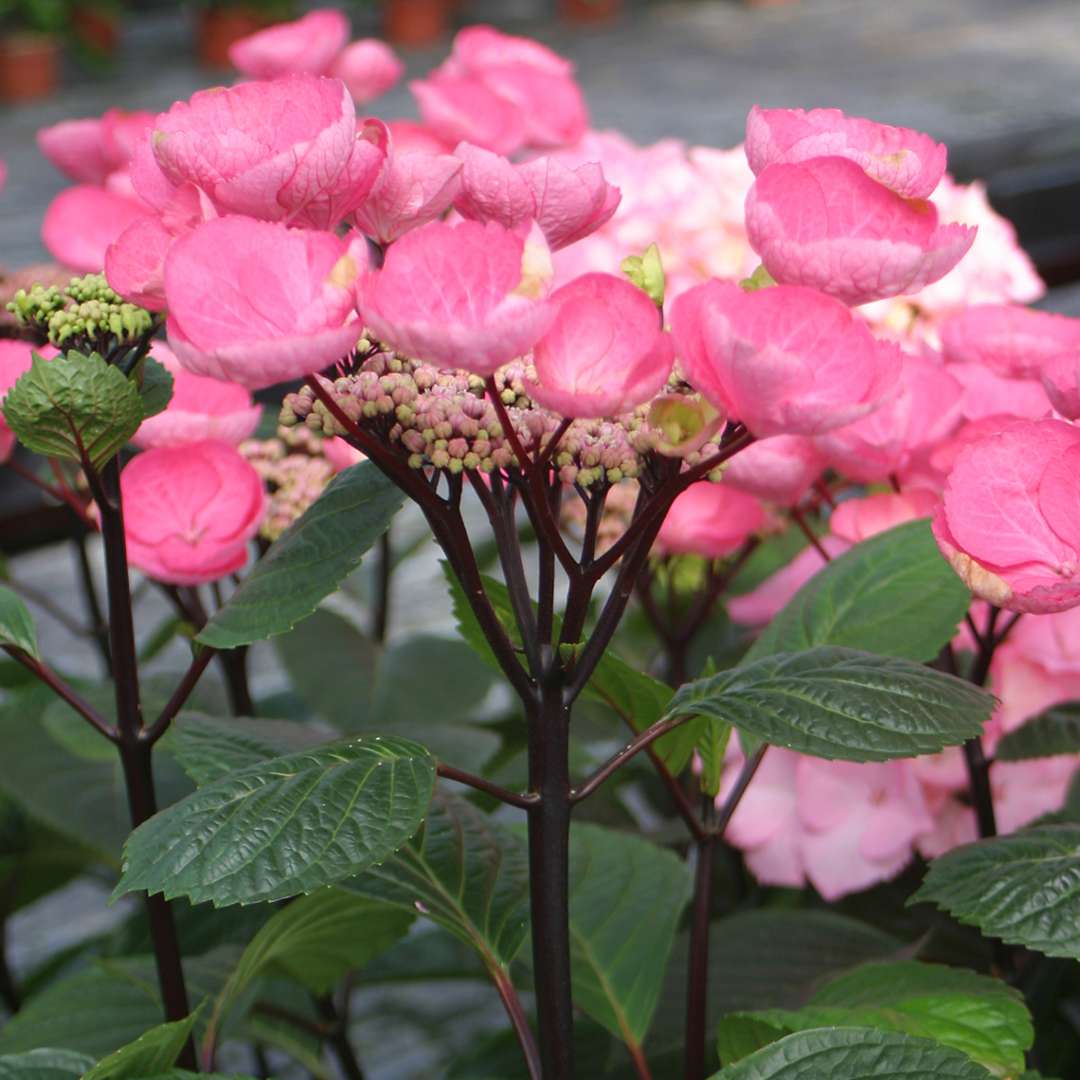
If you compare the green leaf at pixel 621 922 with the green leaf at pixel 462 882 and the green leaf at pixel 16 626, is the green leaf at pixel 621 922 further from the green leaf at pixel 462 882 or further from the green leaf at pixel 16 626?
the green leaf at pixel 16 626

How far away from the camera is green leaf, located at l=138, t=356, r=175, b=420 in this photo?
44 cm

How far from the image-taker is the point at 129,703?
443 mm

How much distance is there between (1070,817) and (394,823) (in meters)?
0.28

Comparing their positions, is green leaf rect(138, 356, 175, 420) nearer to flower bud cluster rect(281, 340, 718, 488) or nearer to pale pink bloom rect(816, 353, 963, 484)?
flower bud cluster rect(281, 340, 718, 488)

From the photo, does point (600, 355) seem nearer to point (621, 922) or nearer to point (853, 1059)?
point (853, 1059)

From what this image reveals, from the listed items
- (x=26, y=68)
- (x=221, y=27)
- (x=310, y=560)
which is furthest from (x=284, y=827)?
(x=221, y=27)

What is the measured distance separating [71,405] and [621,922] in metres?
0.28

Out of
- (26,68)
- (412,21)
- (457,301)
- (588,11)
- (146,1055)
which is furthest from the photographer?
(588,11)

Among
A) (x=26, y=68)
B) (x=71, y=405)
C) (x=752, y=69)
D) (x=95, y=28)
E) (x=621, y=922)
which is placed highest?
(x=95, y=28)

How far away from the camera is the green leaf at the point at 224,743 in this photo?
42cm

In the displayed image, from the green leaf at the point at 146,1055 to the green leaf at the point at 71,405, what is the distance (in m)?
0.15

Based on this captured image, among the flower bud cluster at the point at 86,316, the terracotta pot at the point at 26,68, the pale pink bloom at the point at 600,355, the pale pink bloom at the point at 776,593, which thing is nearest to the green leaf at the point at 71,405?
the flower bud cluster at the point at 86,316

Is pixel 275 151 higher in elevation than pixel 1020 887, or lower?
higher

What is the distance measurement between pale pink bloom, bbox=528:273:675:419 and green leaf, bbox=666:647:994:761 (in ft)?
0.27
